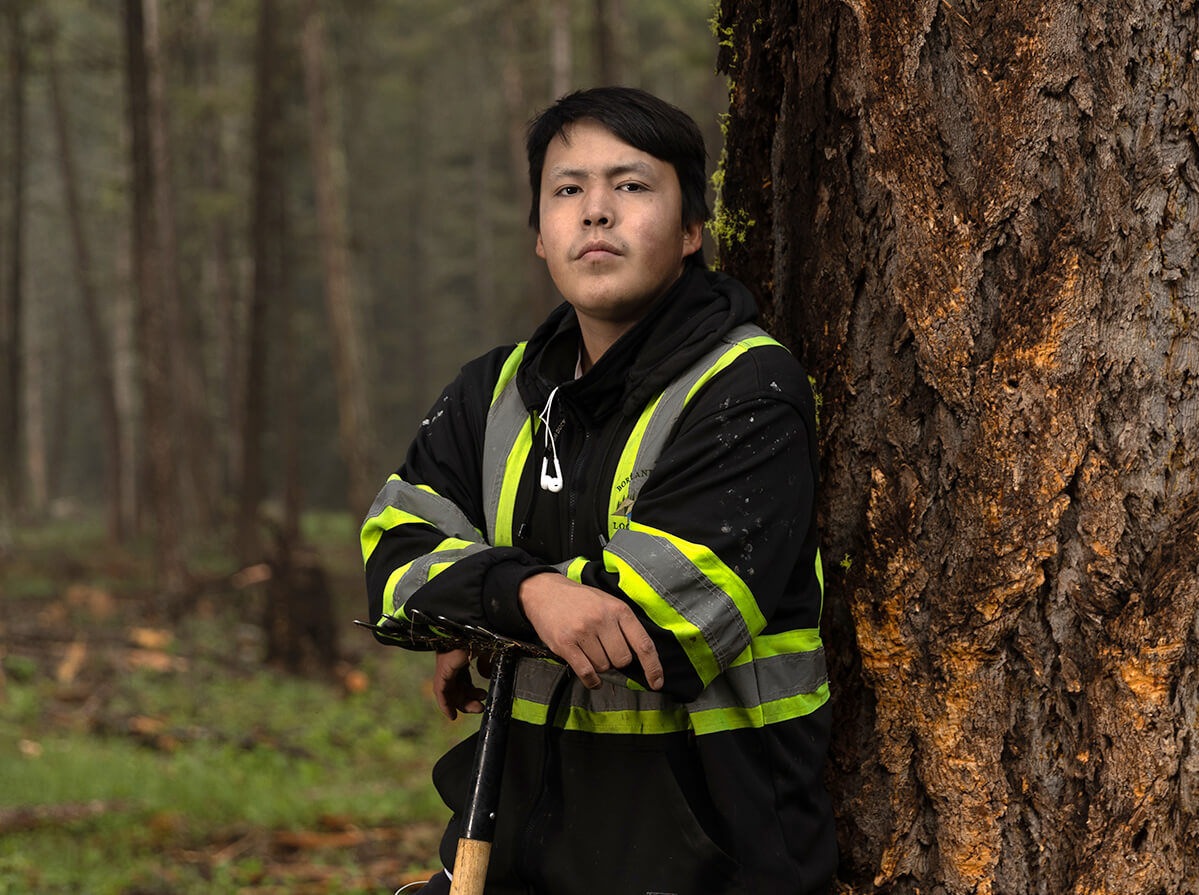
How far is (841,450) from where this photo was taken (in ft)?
7.90

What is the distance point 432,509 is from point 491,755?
0.53 meters

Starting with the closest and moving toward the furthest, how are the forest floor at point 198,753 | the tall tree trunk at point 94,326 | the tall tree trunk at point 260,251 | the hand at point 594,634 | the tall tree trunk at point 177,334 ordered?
the hand at point 594,634
the forest floor at point 198,753
the tall tree trunk at point 177,334
the tall tree trunk at point 260,251
the tall tree trunk at point 94,326

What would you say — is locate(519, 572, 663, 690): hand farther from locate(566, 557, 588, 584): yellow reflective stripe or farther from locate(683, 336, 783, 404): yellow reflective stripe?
locate(683, 336, 783, 404): yellow reflective stripe

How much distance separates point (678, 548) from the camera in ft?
6.34

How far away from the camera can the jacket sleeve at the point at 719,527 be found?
193 cm

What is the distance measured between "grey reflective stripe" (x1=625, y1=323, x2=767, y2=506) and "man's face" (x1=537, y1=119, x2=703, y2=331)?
0.23 m

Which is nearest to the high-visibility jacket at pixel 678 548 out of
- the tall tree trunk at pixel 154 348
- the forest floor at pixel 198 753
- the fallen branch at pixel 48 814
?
the forest floor at pixel 198 753

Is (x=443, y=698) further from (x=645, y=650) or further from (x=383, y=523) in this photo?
(x=645, y=650)

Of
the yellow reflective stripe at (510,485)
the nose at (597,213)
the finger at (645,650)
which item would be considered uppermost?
the nose at (597,213)

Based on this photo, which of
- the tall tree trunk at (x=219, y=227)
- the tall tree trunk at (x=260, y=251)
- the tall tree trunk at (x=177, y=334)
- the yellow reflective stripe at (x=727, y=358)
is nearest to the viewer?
the yellow reflective stripe at (x=727, y=358)

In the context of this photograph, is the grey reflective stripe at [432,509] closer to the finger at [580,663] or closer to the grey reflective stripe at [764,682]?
the finger at [580,663]

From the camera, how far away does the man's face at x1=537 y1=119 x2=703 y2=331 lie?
229 centimetres

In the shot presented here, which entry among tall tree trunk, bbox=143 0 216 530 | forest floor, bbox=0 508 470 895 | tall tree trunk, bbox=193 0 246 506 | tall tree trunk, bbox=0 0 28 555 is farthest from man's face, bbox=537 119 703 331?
tall tree trunk, bbox=193 0 246 506

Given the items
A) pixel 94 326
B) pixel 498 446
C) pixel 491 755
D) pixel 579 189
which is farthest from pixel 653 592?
pixel 94 326
